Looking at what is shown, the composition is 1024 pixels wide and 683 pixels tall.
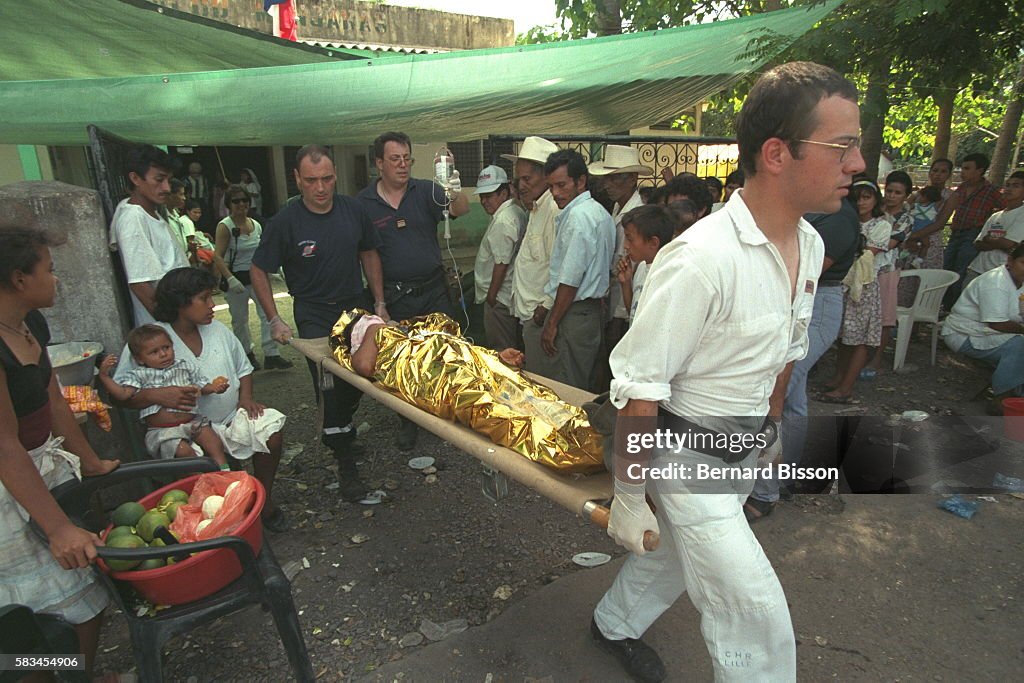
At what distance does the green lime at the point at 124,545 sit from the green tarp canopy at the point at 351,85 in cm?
290

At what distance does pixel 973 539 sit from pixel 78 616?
3.79 m

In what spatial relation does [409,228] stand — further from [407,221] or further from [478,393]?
[478,393]

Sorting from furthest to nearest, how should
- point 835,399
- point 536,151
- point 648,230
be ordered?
1. point 835,399
2. point 536,151
3. point 648,230

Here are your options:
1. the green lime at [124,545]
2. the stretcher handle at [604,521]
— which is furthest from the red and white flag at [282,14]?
the stretcher handle at [604,521]

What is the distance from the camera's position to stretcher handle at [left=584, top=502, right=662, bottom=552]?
5.41 ft

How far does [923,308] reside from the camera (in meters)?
5.34

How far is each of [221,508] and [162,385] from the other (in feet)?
3.66

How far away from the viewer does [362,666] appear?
2.29 metres

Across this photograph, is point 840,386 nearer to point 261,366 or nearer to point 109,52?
point 261,366

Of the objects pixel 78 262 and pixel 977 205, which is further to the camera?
pixel 977 205

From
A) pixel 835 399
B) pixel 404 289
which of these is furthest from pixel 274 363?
pixel 835 399

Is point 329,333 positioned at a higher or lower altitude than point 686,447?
lower

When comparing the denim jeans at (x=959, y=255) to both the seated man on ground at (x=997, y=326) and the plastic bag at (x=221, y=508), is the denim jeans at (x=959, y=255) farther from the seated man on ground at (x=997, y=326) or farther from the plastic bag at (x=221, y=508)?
the plastic bag at (x=221, y=508)

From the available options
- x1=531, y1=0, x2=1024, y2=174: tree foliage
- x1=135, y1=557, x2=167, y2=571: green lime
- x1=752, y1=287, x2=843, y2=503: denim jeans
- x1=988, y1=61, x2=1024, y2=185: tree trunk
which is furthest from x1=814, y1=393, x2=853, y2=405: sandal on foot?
x1=988, y1=61, x2=1024, y2=185: tree trunk
